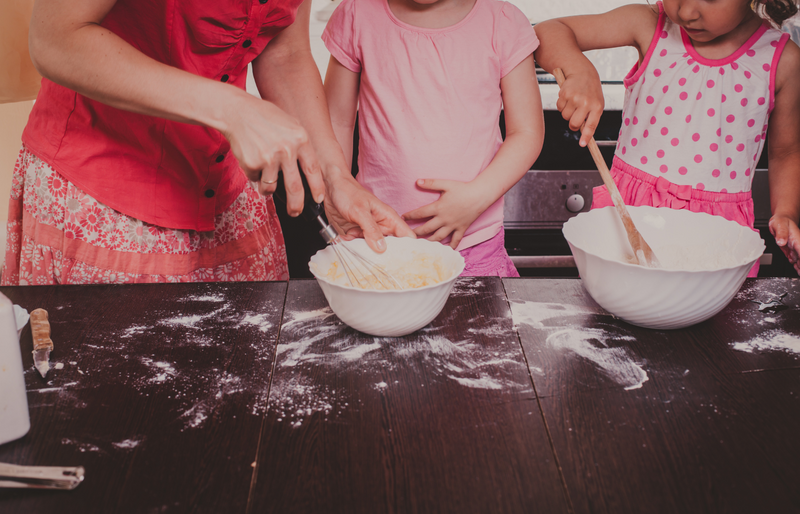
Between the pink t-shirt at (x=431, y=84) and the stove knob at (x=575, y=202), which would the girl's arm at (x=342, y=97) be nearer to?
the pink t-shirt at (x=431, y=84)

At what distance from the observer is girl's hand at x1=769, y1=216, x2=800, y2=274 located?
0.99 m

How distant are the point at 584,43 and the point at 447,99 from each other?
15.1 inches

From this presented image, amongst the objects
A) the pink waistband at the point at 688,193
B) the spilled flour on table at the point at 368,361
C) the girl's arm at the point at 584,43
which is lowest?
the pink waistband at the point at 688,193

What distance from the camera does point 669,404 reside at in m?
0.62

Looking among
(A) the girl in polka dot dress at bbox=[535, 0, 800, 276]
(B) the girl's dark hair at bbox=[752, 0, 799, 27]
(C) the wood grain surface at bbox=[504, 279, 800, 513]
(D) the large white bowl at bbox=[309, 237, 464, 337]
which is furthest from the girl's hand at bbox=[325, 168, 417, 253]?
(B) the girl's dark hair at bbox=[752, 0, 799, 27]

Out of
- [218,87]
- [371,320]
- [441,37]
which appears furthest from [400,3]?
[371,320]

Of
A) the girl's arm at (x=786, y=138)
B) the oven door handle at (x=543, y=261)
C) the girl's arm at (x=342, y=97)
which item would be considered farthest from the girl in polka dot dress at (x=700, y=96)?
the oven door handle at (x=543, y=261)

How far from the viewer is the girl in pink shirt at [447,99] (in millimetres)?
1181

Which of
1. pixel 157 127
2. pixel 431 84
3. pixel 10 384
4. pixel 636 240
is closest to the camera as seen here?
pixel 10 384

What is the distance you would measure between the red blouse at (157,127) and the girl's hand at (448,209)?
409 mm

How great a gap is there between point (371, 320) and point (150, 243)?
52 cm

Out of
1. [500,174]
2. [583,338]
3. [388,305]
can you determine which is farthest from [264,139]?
[500,174]

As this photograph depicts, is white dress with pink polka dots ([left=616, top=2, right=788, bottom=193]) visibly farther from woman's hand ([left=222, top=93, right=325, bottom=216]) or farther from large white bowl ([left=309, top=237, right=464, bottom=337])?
woman's hand ([left=222, top=93, right=325, bottom=216])

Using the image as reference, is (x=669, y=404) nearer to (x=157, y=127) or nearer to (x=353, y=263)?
(x=353, y=263)
